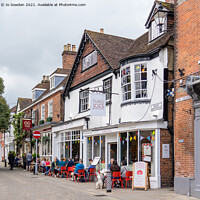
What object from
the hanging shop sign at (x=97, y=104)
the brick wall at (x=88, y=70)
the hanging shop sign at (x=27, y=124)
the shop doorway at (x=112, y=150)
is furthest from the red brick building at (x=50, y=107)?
the hanging shop sign at (x=97, y=104)

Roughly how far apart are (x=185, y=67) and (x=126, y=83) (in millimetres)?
4197

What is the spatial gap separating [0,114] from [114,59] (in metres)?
13.3

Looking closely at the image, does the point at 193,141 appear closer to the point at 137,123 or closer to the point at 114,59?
the point at 137,123

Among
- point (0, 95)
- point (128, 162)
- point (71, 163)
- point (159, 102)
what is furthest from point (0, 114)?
point (159, 102)

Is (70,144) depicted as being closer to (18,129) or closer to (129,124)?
(129,124)

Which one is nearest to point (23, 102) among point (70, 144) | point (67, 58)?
point (67, 58)

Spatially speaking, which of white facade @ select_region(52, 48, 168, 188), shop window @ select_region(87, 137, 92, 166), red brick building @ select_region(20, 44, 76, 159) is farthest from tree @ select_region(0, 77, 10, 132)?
shop window @ select_region(87, 137, 92, 166)

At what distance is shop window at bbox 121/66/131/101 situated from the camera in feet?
54.7

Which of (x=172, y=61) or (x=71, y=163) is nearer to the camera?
(x=172, y=61)

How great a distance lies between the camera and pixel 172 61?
15.2 metres

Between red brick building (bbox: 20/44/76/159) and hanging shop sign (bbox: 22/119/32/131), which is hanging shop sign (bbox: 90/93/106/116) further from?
hanging shop sign (bbox: 22/119/32/131)

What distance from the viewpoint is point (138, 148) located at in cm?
1571

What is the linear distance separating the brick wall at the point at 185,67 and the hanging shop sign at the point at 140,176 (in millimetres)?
1510

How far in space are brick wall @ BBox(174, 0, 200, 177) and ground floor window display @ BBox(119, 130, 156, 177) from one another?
77.2 inches
